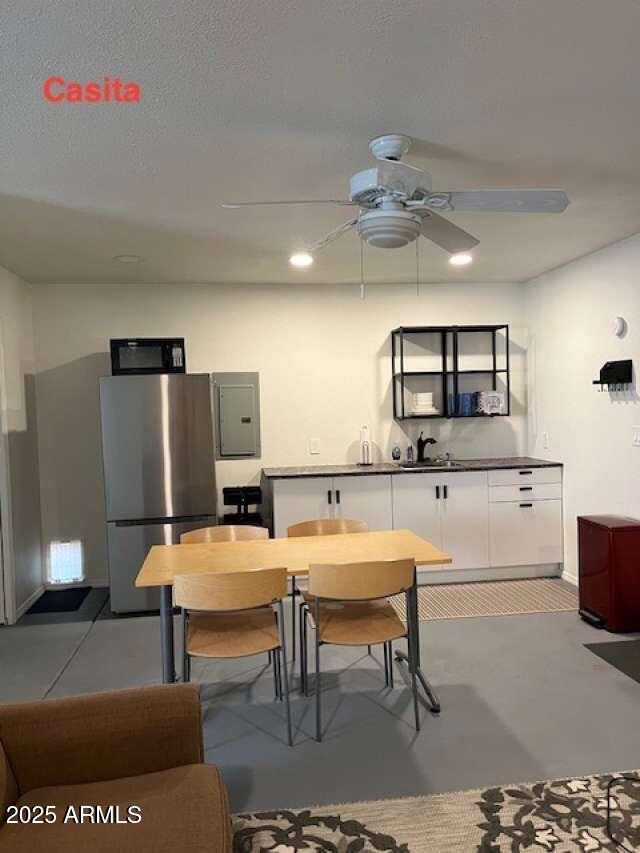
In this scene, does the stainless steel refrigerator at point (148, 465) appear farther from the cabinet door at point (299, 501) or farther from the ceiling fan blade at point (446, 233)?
the ceiling fan blade at point (446, 233)

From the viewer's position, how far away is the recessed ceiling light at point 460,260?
14.2 feet

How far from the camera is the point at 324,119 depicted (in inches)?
86.6

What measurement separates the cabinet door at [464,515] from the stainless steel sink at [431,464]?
4.8 inches

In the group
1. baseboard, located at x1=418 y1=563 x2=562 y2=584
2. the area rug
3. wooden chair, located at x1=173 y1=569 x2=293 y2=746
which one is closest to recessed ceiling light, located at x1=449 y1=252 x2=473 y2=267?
baseboard, located at x1=418 y1=563 x2=562 y2=584

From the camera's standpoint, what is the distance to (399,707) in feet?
9.40

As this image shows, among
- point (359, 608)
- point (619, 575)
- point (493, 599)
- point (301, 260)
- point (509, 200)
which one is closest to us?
point (509, 200)

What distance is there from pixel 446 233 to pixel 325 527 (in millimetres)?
1806

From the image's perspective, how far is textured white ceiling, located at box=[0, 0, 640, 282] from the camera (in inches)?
65.7

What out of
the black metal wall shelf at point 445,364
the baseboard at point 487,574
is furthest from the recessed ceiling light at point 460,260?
the baseboard at point 487,574

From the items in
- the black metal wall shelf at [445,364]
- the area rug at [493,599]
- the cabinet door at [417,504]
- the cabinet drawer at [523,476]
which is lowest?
the area rug at [493,599]

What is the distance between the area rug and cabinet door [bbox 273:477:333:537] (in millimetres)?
909

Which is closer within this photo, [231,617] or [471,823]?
→ [471,823]

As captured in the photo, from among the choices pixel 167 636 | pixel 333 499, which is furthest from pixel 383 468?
pixel 167 636

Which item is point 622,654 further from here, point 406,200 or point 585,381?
point 406,200
